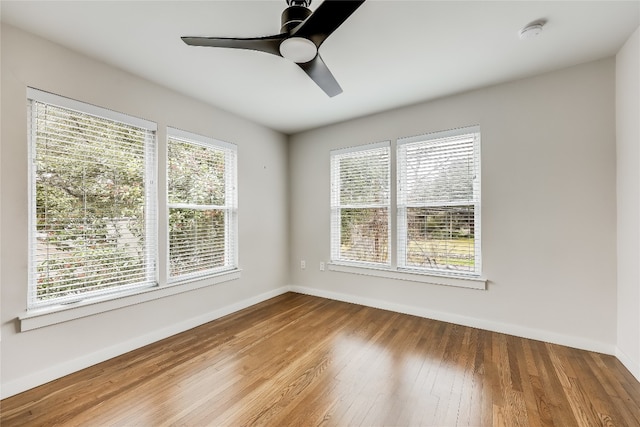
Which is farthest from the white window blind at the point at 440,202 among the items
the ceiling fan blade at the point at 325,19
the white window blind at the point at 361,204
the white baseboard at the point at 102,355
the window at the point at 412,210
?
the white baseboard at the point at 102,355

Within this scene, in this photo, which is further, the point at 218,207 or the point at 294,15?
the point at 218,207

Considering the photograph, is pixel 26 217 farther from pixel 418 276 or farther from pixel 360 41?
pixel 418 276

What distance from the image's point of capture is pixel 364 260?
12.3 feet

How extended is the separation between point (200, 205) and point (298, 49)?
7.20ft

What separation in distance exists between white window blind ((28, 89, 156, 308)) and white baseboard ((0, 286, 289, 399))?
480 millimetres

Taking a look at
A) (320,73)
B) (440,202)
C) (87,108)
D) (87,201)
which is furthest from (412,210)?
(87,108)

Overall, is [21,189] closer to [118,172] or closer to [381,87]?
[118,172]

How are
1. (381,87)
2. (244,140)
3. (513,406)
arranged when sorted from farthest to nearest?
(244,140)
(381,87)
(513,406)

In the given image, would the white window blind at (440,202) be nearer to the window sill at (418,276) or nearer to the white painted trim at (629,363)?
the window sill at (418,276)

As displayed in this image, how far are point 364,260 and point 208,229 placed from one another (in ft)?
6.72

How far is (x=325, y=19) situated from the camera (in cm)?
133

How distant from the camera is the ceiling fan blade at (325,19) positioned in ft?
4.00

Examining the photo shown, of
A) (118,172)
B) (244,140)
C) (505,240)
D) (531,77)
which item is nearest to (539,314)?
(505,240)

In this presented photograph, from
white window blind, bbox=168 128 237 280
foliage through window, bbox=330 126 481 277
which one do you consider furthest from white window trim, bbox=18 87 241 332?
foliage through window, bbox=330 126 481 277
